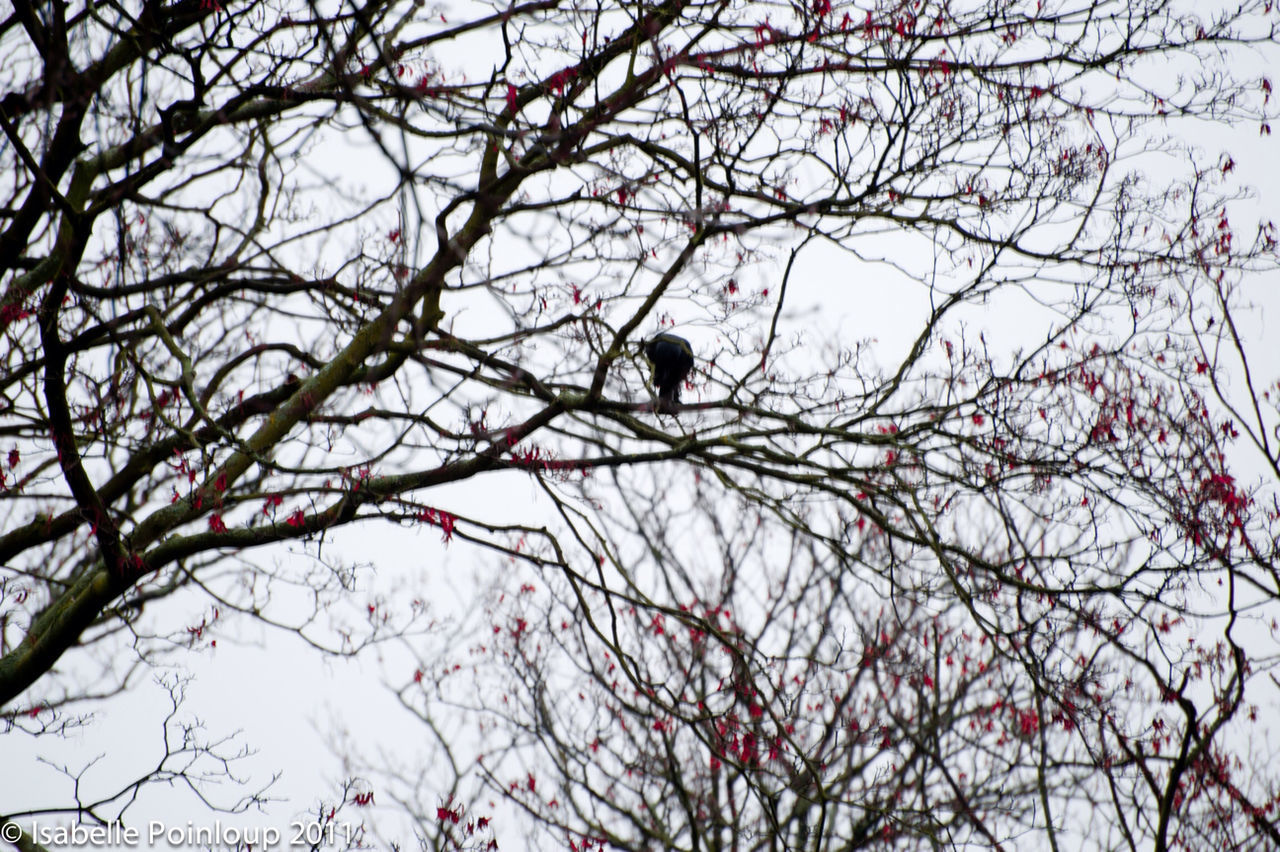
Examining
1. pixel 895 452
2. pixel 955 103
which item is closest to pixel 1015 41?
pixel 955 103

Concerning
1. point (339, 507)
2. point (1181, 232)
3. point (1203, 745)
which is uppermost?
point (1181, 232)

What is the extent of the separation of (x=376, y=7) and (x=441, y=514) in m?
2.09

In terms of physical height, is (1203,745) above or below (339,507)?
below

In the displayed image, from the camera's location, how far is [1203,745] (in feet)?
12.4

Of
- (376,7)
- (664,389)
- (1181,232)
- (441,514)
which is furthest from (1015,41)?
(441,514)

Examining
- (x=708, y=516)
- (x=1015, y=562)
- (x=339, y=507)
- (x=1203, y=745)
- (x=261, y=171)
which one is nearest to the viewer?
(x=1203, y=745)

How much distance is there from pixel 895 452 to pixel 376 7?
3.06 metres

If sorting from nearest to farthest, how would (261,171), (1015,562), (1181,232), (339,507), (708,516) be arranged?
(339,507) < (1015,562) < (1181,232) < (261,171) < (708,516)

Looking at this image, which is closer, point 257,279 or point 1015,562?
point 1015,562

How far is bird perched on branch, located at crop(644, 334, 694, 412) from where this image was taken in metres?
5.12

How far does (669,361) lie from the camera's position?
16.9 feet

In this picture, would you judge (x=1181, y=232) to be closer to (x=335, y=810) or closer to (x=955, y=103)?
(x=955, y=103)

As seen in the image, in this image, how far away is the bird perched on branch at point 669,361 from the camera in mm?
5125

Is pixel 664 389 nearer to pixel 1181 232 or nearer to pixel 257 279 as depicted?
pixel 257 279
